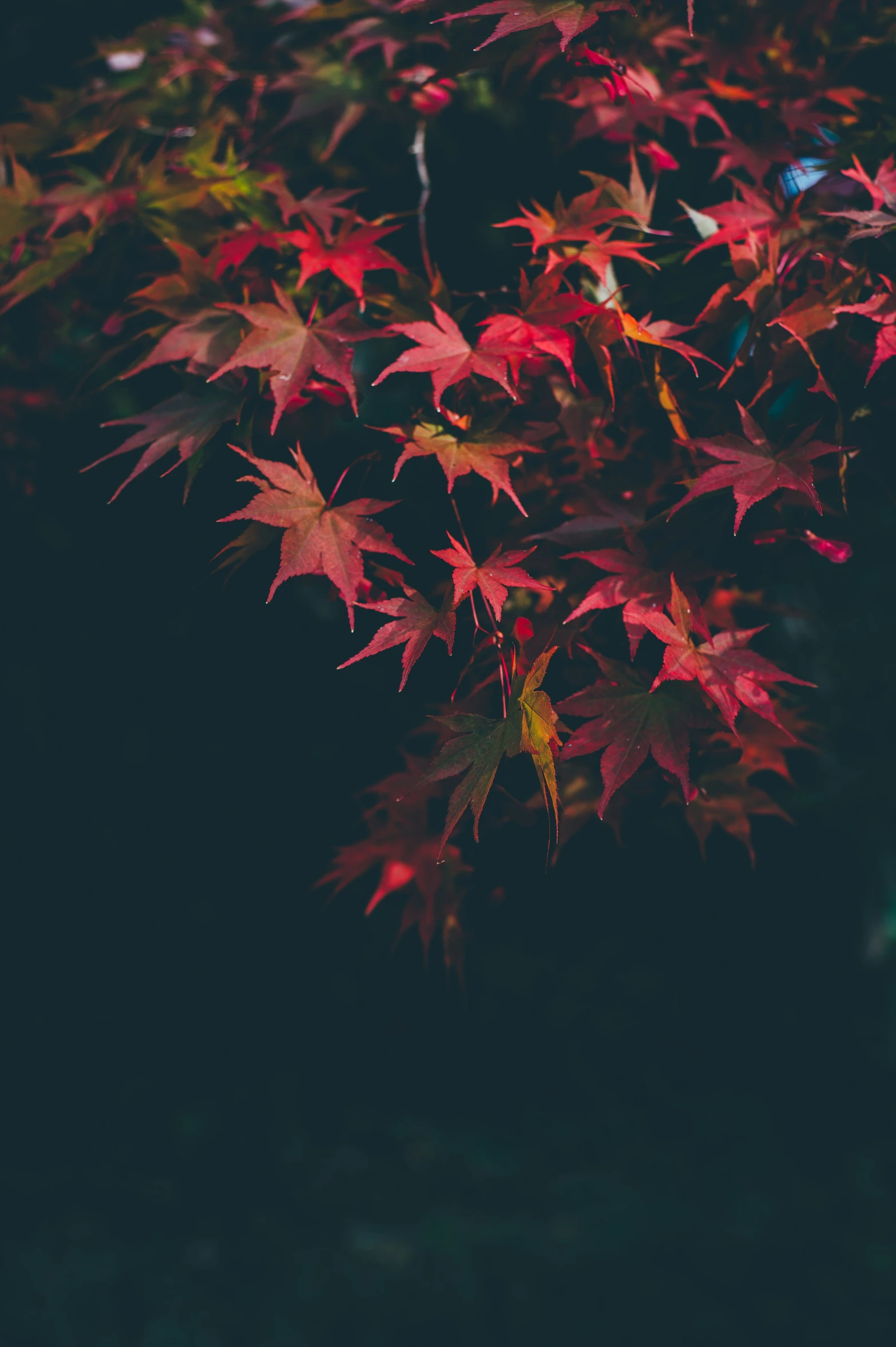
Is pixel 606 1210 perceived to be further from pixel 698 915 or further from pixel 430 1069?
pixel 698 915

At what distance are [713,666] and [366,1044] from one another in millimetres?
1630

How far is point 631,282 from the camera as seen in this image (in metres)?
1.23

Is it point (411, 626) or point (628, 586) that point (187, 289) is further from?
point (628, 586)

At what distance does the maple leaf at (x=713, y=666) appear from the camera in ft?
3.22

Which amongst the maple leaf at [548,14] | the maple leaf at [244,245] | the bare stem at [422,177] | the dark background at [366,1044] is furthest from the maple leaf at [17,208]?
the maple leaf at [548,14]

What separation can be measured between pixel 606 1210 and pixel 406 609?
185 cm

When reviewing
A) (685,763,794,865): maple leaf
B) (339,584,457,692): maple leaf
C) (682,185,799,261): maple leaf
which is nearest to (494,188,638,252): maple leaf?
(682,185,799,261): maple leaf

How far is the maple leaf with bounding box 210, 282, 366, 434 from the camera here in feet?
3.44

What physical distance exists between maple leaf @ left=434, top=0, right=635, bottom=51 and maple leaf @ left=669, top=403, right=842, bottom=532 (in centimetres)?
45

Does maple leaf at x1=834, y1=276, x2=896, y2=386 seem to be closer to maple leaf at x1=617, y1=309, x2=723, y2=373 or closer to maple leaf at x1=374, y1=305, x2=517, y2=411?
maple leaf at x1=617, y1=309, x2=723, y2=373

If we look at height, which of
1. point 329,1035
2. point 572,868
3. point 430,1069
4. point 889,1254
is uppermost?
point 572,868

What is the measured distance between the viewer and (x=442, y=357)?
41.2 inches

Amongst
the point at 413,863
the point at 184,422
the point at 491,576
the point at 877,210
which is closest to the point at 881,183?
the point at 877,210

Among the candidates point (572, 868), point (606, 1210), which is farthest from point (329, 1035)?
point (572, 868)
